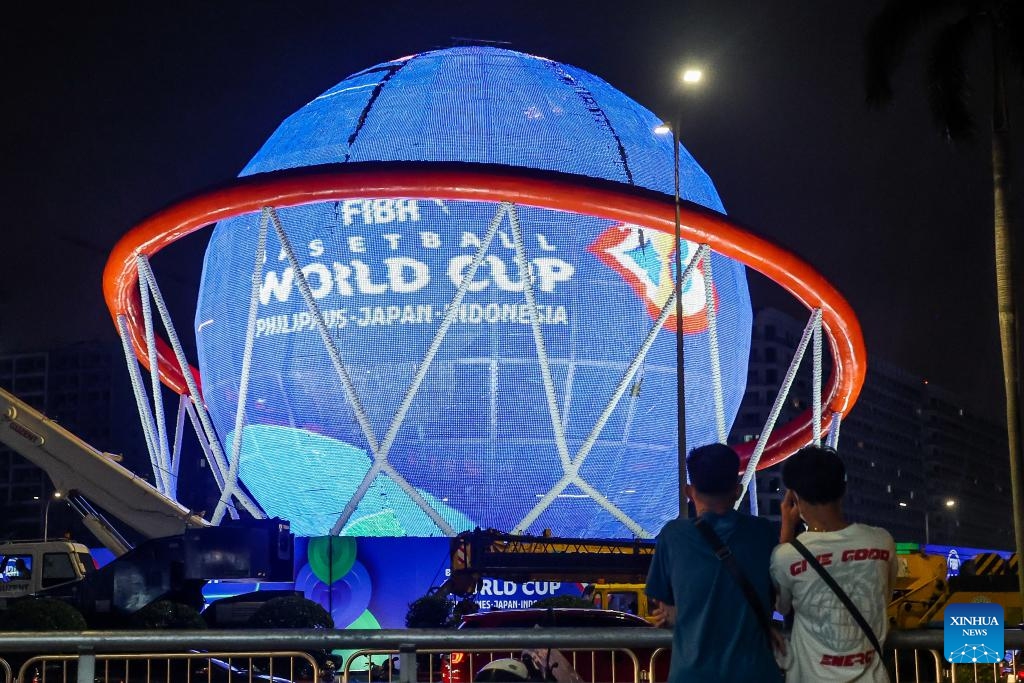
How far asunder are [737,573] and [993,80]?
55.7 ft

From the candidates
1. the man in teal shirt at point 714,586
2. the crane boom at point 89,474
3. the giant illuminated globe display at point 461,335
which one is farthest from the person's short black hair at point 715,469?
the crane boom at point 89,474

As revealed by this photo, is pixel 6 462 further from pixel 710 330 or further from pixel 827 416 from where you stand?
pixel 710 330

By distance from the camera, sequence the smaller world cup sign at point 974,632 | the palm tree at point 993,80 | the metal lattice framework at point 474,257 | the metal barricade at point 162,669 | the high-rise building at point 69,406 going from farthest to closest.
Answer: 1. the high-rise building at point 69,406
2. the metal lattice framework at point 474,257
3. the palm tree at point 993,80
4. the metal barricade at point 162,669
5. the smaller world cup sign at point 974,632

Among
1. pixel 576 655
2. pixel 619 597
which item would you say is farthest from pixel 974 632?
pixel 619 597

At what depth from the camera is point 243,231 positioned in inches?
1200

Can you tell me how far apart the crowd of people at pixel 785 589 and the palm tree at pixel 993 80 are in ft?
46.4

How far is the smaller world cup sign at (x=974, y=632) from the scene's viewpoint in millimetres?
7270

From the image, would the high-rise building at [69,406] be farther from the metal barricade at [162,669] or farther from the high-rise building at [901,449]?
the metal barricade at [162,669]

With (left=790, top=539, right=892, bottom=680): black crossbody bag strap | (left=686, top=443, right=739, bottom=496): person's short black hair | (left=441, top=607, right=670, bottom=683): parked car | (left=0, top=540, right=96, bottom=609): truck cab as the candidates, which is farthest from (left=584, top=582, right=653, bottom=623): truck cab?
(left=790, top=539, right=892, bottom=680): black crossbody bag strap

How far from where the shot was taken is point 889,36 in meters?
21.6

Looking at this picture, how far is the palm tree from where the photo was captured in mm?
19547

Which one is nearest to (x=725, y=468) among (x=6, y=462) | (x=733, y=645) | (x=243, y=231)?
(x=733, y=645)

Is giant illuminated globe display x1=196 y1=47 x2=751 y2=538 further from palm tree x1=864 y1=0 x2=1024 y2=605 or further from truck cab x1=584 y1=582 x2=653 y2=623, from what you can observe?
palm tree x1=864 y1=0 x2=1024 y2=605

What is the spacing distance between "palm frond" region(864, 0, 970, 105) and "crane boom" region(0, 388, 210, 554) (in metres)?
16.3
